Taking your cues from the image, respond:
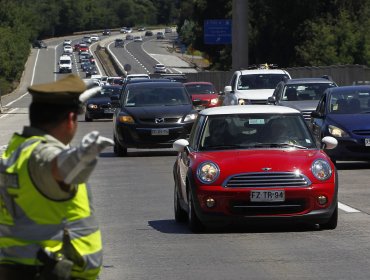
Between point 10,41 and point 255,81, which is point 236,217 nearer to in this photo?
point 255,81

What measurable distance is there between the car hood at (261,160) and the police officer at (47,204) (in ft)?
25.9

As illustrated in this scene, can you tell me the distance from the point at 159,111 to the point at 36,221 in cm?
2185

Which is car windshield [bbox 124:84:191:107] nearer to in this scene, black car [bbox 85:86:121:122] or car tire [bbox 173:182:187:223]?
car tire [bbox 173:182:187:223]

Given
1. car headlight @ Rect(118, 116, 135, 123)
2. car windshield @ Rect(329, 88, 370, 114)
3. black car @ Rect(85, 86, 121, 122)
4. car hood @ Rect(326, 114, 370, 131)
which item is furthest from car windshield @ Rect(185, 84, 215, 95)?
car hood @ Rect(326, 114, 370, 131)

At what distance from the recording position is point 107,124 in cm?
4684

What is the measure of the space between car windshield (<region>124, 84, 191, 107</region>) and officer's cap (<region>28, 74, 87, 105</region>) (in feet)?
73.4

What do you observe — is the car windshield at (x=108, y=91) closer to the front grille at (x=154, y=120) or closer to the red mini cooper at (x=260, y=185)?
the front grille at (x=154, y=120)

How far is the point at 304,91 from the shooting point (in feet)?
102

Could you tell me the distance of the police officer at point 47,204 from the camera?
5.18 meters

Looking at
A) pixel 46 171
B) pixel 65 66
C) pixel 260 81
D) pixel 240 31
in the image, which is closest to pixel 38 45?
pixel 65 66

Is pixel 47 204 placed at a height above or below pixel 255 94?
above

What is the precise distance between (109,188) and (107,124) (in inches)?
1074

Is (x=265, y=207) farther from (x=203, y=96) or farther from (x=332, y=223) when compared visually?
(x=203, y=96)

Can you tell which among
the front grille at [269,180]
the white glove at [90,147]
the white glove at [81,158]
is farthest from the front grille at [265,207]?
the white glove at [90,147]
